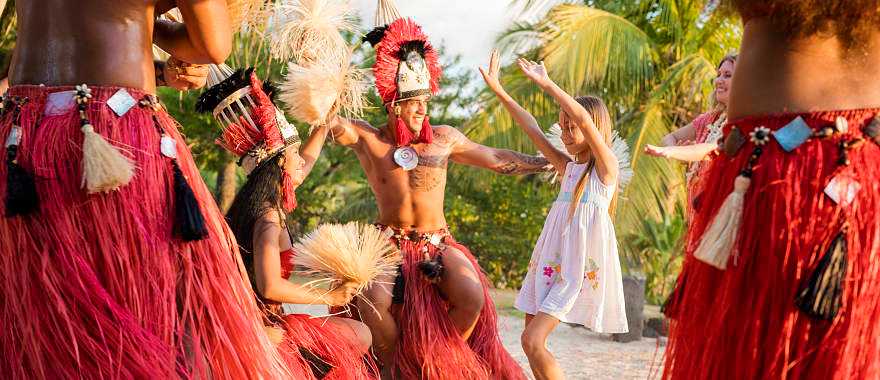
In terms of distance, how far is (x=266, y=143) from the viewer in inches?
132

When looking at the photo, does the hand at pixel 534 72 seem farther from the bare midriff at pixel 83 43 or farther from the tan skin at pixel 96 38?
the bare midriff at pixel 83 43

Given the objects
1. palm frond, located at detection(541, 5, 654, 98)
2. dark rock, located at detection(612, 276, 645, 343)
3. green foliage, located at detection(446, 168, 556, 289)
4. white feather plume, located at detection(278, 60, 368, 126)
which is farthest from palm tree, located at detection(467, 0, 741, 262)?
white feather plume, located at detection(278, 60, 368, 126)

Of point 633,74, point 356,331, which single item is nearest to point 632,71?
point 633,74

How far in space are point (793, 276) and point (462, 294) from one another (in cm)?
241

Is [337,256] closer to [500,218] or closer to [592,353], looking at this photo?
[592,353]

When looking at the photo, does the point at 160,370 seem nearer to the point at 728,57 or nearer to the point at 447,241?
the point at 447,241

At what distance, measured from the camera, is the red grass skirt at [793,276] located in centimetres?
195

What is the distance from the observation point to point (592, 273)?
4.41 m

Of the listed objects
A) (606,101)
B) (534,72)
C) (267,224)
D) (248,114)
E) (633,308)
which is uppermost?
(606,101)

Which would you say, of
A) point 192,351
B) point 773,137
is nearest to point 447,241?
point 192,351

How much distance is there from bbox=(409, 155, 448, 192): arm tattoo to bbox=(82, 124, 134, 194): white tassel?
2.31m

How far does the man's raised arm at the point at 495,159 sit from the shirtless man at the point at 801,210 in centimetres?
260

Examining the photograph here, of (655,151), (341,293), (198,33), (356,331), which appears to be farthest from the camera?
(356,331)

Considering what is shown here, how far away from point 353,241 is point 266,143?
508mm
